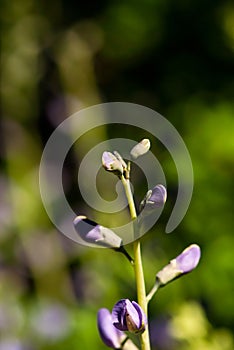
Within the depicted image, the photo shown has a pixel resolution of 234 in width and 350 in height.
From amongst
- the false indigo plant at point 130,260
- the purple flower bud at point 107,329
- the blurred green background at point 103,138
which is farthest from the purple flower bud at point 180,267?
the blurred green background at point 103,138

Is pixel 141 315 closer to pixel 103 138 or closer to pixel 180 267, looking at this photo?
pixel 180 267

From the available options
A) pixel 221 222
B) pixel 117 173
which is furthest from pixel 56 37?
pixel 117 173

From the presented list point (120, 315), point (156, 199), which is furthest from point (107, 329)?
point (156, 199)

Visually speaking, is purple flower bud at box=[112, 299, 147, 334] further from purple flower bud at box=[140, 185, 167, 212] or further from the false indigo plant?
purple flower bud at box=[140, 185, 167, 212]

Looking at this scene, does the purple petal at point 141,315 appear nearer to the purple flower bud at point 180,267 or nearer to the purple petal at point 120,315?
the purple petal at point 120,315

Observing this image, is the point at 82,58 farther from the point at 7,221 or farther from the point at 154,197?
the point at 154,197

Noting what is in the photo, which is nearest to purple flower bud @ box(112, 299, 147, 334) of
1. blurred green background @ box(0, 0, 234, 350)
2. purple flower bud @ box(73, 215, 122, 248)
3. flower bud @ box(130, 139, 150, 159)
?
purple flower bud @ box(73, 215, 122, 248)

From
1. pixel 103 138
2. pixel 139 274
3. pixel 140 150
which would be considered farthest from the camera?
pixel 103 138
